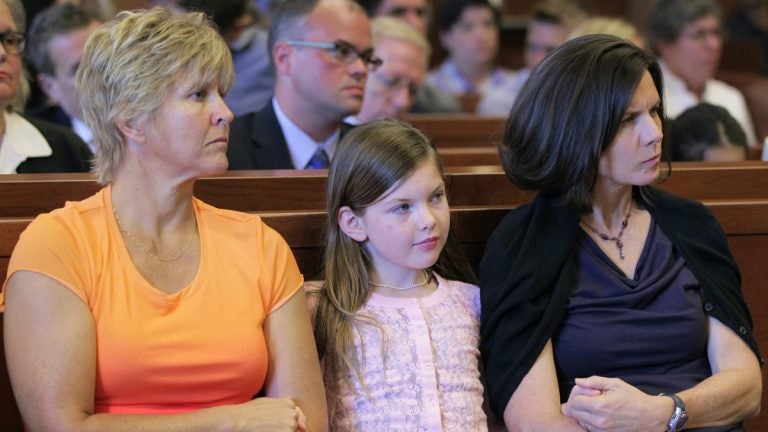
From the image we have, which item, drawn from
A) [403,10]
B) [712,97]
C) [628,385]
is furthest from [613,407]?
[403,10]

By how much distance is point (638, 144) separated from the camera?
2.35 m

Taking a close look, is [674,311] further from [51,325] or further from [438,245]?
[51,325]

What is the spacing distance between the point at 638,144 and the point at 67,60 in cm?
235

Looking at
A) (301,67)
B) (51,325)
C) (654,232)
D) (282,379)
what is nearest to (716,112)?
(654,232)

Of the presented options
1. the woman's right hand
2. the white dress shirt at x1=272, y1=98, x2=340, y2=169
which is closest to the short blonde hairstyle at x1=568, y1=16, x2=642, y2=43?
the white dress shirt at x1=272, y1=98, x2=340, y2=169

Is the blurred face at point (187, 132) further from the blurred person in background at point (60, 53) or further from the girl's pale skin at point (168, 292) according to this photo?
the blurred person in background at point (60, 53)

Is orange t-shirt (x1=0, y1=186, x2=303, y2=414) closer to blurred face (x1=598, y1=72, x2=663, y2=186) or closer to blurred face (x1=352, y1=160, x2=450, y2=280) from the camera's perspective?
blurred face (x1=352, y1=160, x2=450, y2=280)

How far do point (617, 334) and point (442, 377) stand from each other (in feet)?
1.20

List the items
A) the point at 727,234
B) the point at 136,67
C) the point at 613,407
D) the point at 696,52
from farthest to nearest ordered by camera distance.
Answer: the point at 696,52, the point at 727,234, the point at 613,407, the point at 136,67

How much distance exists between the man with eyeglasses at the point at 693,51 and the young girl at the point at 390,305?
3.01m

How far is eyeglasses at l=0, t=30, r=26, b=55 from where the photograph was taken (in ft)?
9.52

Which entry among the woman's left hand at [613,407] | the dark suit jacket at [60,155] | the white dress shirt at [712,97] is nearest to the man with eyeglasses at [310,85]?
the dark suit jacket at [60,155]

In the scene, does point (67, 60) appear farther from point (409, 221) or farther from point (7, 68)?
point (409, 221)

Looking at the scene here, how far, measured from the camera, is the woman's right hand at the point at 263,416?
200 centimetres
